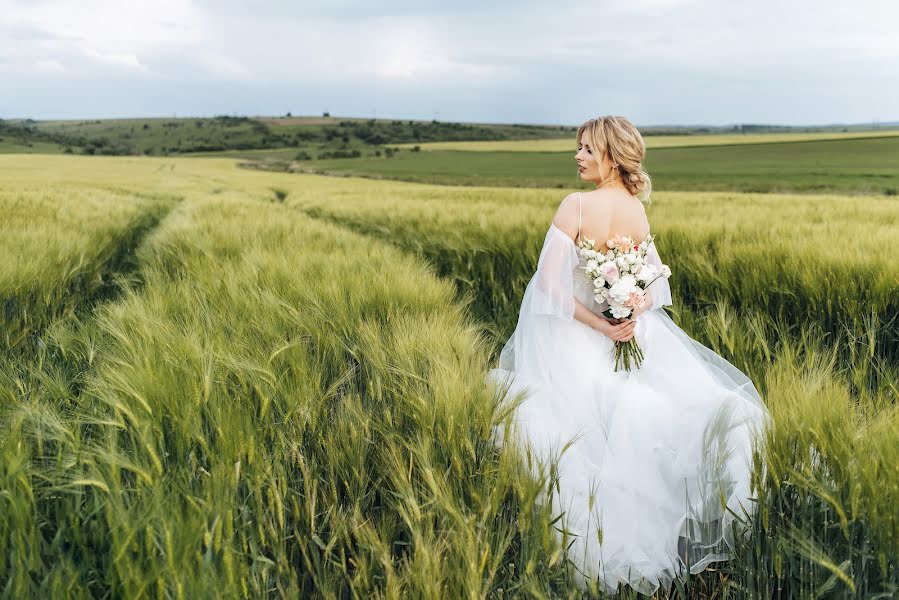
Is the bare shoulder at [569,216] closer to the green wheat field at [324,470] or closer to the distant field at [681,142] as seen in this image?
the green wheat field at [324,470]

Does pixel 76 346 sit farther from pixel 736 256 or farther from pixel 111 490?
pixel 736 256

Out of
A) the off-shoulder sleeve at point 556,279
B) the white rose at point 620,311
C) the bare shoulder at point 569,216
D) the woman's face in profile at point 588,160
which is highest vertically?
the woman's face in profile at point 588,160

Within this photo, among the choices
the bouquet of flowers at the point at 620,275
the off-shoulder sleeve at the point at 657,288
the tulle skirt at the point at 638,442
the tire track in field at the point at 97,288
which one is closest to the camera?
the tulle skirt at the point at 638,442

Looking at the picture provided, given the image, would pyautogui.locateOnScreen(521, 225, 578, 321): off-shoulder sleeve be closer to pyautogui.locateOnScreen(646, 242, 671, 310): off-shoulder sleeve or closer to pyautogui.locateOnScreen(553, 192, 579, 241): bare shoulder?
pyautogui.locateOnScreen(553, 192, 579, 241): bare shoulder

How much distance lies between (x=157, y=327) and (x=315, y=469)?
0.75 metres

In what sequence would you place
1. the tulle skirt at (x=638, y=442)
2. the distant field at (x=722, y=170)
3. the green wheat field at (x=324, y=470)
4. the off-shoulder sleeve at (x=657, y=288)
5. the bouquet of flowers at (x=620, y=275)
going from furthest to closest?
1. the distant field at (x=722, y=170)
2. the off-shoulder sleeve at (x=657, y=288)
3. the bouquet of flowers at (x=620, y=275)
4. the tulle skirt at (x=638, y=442)
5. the green wheat field at (x=324, y=470)

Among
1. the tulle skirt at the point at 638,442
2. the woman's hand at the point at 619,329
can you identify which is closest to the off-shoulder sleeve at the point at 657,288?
the tulle skirt at the point at 638,442

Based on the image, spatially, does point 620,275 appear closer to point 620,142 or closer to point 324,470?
point 620,142

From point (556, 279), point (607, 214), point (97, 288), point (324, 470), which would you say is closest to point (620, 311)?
point (556, 279)

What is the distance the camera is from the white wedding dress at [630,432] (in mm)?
1389

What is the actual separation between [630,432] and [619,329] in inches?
15.9

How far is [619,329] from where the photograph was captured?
77.1 inches

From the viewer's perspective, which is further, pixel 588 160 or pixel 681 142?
pixel 681 142

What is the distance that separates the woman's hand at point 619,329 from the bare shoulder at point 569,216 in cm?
31
